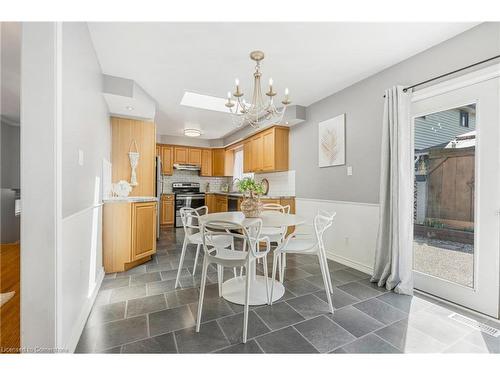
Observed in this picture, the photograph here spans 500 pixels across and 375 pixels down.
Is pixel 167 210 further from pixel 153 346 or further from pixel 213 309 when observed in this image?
pixel 153 346

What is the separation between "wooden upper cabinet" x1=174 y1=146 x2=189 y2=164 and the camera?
20.3ft

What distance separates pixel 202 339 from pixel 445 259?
94.5 inches

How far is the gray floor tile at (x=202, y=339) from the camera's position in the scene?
1442mm

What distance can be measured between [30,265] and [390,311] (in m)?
2.59

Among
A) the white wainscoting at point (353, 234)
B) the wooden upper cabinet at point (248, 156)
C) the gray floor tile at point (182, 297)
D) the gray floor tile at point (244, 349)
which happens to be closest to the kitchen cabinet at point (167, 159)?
the wooden upper cabinet at point (248, 156)

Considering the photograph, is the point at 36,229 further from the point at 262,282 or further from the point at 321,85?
the point at 321,85

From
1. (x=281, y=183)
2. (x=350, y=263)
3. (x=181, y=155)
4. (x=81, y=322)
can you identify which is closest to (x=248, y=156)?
(x=281, y=183)

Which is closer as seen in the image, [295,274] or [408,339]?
[408,339]

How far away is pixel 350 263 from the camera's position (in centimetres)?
304

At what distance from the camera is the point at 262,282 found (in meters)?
2.44

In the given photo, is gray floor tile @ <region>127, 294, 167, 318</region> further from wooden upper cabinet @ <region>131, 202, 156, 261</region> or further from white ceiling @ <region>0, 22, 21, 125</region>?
white ceiling @ <region>0, 22, 21, 125</region>

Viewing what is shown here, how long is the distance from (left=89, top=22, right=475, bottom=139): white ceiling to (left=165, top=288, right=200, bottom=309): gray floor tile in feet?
8.08

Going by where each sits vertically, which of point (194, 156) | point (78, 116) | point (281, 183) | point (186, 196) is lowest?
point (186, 196)
